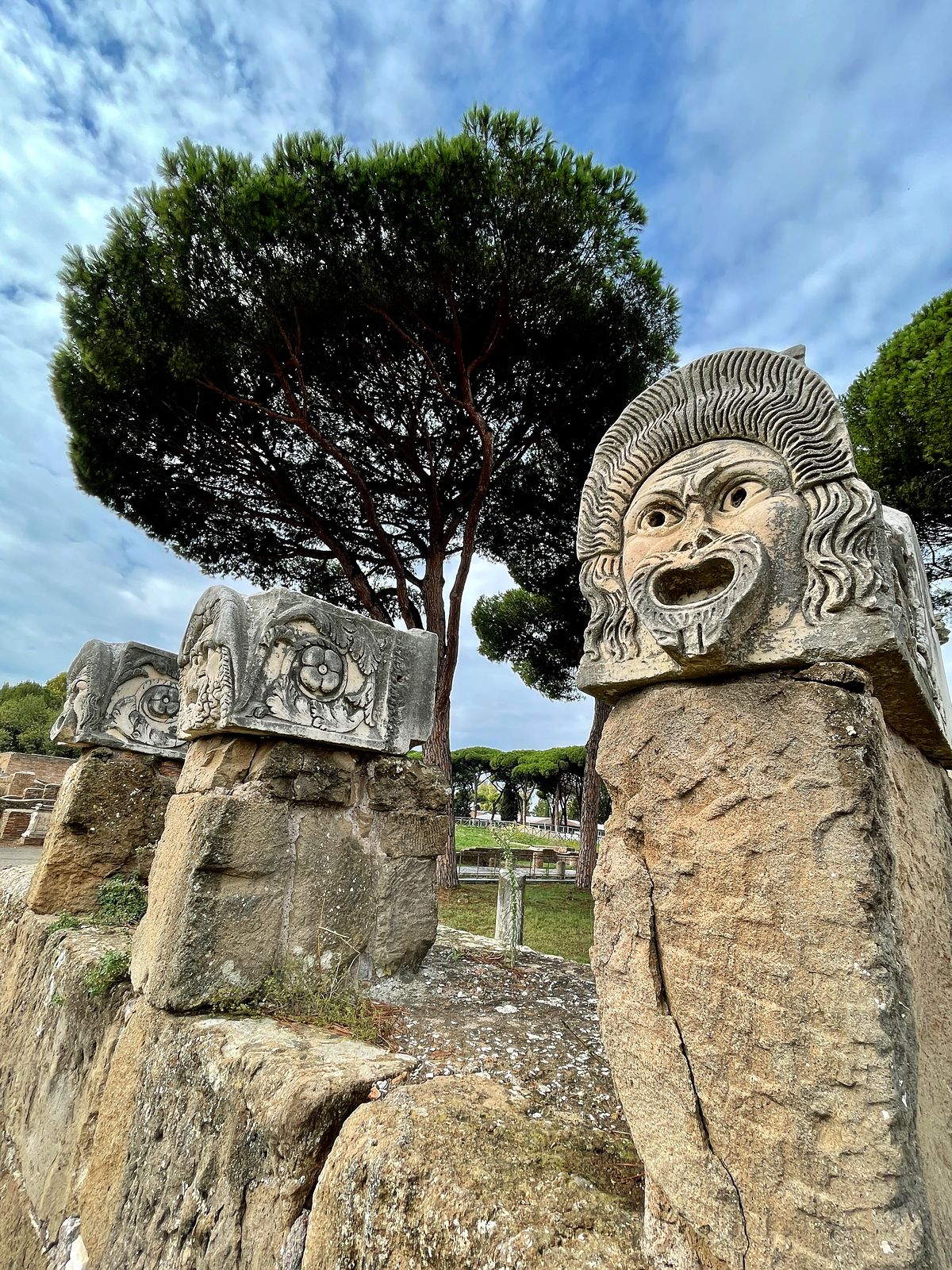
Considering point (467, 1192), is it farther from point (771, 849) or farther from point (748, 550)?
point (748, 550)

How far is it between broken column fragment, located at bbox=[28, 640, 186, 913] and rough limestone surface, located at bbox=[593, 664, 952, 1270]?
3.37m

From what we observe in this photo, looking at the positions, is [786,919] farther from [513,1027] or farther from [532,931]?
[532,931]

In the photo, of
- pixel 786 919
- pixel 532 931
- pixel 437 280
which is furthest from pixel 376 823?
pixel 437 280

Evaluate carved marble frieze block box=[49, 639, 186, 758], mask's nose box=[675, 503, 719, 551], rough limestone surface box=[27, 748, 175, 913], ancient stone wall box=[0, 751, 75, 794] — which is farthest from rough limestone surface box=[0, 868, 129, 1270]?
ancient stone wall box=[0, 751, 75, 794]

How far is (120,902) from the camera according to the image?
143 inches

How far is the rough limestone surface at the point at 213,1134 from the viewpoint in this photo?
158cm

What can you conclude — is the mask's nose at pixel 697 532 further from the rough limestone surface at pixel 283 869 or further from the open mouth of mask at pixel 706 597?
the rough limestone surface at pixel 283 869

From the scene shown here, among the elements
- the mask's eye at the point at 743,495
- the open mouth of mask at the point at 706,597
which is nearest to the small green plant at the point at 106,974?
the open mouth of mask at the point at 706,597

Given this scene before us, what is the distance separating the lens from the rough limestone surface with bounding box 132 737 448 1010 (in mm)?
2236

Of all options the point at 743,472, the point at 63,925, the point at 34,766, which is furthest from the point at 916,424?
the point at 34,766

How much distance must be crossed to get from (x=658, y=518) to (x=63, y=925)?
3.59 meters

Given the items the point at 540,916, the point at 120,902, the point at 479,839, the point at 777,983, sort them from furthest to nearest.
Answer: the point at 479,839
the point at 540,916
the point at 120,902
the point at 777,983

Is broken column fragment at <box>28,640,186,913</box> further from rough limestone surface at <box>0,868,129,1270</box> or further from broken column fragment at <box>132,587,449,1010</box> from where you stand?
broken column fragment at <box>132,587,449,1010</box>

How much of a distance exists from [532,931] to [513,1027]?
527 centimetres
